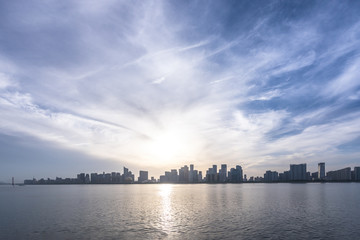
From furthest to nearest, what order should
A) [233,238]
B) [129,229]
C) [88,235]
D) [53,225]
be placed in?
[53,225], [129,229], [88,235], [233,238]

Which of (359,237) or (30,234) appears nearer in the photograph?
(359,237)

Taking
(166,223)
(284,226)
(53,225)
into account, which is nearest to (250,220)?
(284,226)

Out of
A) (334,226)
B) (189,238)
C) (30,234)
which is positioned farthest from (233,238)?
(30,234)

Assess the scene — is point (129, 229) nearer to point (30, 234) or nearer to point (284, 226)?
point (30, 234)

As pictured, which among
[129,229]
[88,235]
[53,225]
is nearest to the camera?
[88,235]

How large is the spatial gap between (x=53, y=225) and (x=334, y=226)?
2610 inches

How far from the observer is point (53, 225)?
57.0m

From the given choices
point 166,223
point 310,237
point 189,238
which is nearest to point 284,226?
point 310,237

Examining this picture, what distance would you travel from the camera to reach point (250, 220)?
200ft

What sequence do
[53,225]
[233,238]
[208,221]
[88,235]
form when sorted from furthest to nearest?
[208,221] → [53,225] → [88,235] → [233,238]

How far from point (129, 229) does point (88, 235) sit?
29.7ft

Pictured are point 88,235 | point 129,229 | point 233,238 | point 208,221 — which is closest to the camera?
point 233,238

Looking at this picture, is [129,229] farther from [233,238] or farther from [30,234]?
[233,238]

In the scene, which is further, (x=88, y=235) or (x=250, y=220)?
(x=250, y=220)
